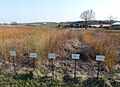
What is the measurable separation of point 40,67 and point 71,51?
2121 millimetres

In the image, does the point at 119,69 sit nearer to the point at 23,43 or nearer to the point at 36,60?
the point at 36,60

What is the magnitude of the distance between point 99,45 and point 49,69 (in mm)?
1746

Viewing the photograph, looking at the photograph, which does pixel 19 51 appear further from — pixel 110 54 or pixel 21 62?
pixel 110 54

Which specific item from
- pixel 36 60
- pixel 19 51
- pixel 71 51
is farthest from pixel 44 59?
pixel 71 51

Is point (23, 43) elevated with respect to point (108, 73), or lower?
elevated

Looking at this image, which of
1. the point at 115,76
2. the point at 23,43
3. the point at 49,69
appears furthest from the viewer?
the point at 23,43

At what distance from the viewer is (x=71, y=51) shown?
7934 millimetres

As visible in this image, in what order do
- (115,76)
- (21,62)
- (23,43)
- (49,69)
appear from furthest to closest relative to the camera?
(23,43) < (21,62) < (49,69) < (115,76)

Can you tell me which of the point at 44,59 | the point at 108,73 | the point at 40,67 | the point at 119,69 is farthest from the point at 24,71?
the point at 119,69

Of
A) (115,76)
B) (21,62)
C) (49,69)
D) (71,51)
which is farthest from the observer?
(71,51)

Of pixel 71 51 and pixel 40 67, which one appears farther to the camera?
pixel 71 51

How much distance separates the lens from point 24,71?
18.9 feet

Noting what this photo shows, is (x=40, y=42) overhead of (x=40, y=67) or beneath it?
overhead

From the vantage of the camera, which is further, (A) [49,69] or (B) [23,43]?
(B) [23,43]
